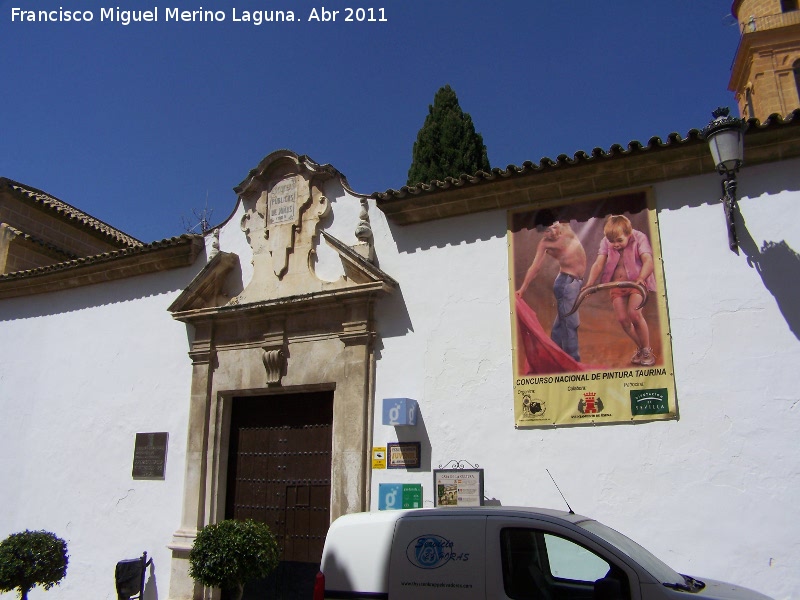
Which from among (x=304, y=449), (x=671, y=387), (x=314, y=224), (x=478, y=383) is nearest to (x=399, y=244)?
(x=314, y=224)

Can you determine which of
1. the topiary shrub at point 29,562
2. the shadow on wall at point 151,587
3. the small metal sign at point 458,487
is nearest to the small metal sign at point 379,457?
the small metal sign at point 458,487

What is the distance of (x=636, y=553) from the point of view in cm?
417

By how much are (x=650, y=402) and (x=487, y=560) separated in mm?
2709

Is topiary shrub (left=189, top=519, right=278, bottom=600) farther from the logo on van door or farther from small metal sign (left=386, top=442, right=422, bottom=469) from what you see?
the logo on van door

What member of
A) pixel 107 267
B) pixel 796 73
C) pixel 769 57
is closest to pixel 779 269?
pixel 107 267

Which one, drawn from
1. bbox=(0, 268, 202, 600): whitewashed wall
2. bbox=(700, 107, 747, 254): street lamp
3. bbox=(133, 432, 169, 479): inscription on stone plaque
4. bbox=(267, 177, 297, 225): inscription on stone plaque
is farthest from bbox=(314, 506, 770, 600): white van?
bbox=(267, 177, 297, 225): inscription on stone plaque

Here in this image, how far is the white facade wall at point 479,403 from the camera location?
582cm

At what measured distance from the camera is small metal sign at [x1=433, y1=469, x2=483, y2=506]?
677 centimetres

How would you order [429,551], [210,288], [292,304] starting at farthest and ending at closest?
[210,288], [292,304], [429,551]

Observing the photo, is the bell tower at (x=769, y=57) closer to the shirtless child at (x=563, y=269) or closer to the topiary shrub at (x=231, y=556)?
the shirtless child at (x=563, y=269)

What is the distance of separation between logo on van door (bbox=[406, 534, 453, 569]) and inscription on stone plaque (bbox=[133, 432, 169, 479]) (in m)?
5.26

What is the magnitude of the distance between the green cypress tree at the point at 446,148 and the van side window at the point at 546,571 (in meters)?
13.0

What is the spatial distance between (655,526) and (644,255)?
244 cm

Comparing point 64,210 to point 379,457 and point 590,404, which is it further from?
point 590,404
